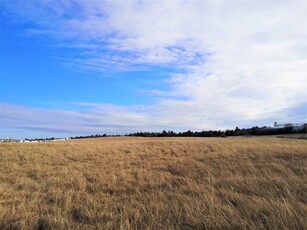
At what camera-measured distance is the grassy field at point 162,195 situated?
279 inches

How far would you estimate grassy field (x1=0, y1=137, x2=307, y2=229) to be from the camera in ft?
23.2

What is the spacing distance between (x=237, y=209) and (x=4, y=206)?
221 inches

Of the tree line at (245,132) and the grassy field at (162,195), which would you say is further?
the tree line at (245,132)

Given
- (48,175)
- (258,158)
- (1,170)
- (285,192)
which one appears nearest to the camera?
(285,192)

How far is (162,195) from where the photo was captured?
9.54 m

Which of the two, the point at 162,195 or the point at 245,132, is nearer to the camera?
the point at 162,195

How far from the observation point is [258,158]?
1686 centimetres

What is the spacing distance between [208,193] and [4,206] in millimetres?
5261

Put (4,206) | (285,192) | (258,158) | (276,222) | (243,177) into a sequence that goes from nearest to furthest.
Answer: (276,222)
(4,206)
(285,192)
(243,177)
(258,158)

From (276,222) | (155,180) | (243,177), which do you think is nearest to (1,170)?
(155,180)

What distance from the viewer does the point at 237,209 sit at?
25.9ft

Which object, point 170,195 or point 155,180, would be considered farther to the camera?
point 155,180

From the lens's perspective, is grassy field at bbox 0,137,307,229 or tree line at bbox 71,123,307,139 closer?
grassy field at bbox 0,137,307,229

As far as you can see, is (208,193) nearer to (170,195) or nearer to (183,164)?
(170,195)
